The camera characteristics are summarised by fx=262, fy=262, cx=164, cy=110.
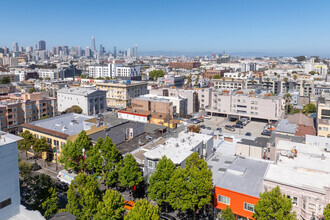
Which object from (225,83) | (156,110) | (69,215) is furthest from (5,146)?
(225,83)

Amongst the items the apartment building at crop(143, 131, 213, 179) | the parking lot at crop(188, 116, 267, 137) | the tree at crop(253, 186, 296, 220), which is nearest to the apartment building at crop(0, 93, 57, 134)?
the apartment building at crop(143, 131, 213, 179)

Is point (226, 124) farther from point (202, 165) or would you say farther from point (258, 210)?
point (258, 210)

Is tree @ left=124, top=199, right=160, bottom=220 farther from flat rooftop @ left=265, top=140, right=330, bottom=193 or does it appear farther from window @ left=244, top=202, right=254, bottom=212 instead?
flat rooftop @ left=265, top=140, right=330, bottom=193

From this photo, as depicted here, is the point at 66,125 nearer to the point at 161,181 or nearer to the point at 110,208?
the point at 161,181

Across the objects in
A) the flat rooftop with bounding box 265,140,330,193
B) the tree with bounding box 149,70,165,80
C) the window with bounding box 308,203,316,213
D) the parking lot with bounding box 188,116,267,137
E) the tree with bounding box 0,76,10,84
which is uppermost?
the tree with bounding box 149,70,165,80

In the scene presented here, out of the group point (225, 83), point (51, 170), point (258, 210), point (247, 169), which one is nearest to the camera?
point (258, 210)

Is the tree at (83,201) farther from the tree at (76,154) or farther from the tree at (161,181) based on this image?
the tree at (76,154)

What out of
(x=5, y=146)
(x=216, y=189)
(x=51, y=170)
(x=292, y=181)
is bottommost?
(x=51, y=170)
